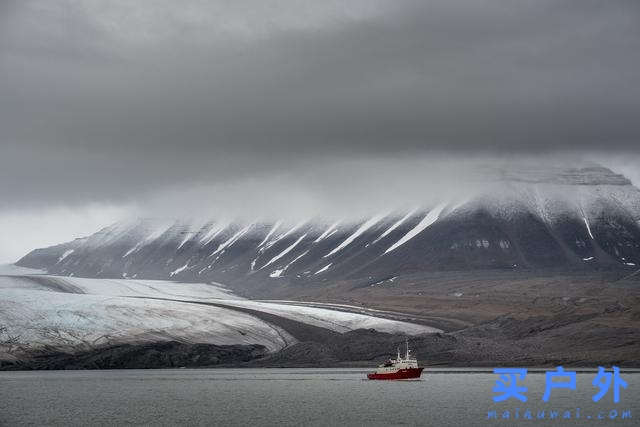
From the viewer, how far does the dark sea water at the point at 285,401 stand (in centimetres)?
9800

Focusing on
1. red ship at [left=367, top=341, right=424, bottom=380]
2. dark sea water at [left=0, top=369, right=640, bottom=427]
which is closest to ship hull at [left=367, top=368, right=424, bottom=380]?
red ship at [left=367, top=341, right=424, bottom=380]

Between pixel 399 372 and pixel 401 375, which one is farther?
pixel 401 375

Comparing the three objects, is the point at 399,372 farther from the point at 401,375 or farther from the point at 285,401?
the point at 285,401

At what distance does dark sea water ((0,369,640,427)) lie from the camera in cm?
Answer: 9800

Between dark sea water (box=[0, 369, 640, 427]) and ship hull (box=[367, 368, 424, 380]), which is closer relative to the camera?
dark sea water (box=[0, 369, 640, 427])

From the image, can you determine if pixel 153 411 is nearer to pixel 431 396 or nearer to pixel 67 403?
pixel 67 403

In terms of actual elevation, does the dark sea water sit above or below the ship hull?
below

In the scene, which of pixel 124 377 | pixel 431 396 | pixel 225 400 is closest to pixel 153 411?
pixel 225 400

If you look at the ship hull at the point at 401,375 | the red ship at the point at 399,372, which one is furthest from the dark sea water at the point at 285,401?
the red ship at the point at 399,372

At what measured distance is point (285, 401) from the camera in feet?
385

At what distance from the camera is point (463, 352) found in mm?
190125

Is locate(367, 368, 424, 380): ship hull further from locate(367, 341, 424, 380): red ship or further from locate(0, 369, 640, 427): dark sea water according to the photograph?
locate(0, 369, 640, 427): dark sea water

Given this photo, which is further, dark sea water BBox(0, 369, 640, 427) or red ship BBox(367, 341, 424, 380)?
red ship BBox(367, 341, 424, 380)

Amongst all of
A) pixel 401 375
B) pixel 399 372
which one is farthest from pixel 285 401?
pixel 401 375
